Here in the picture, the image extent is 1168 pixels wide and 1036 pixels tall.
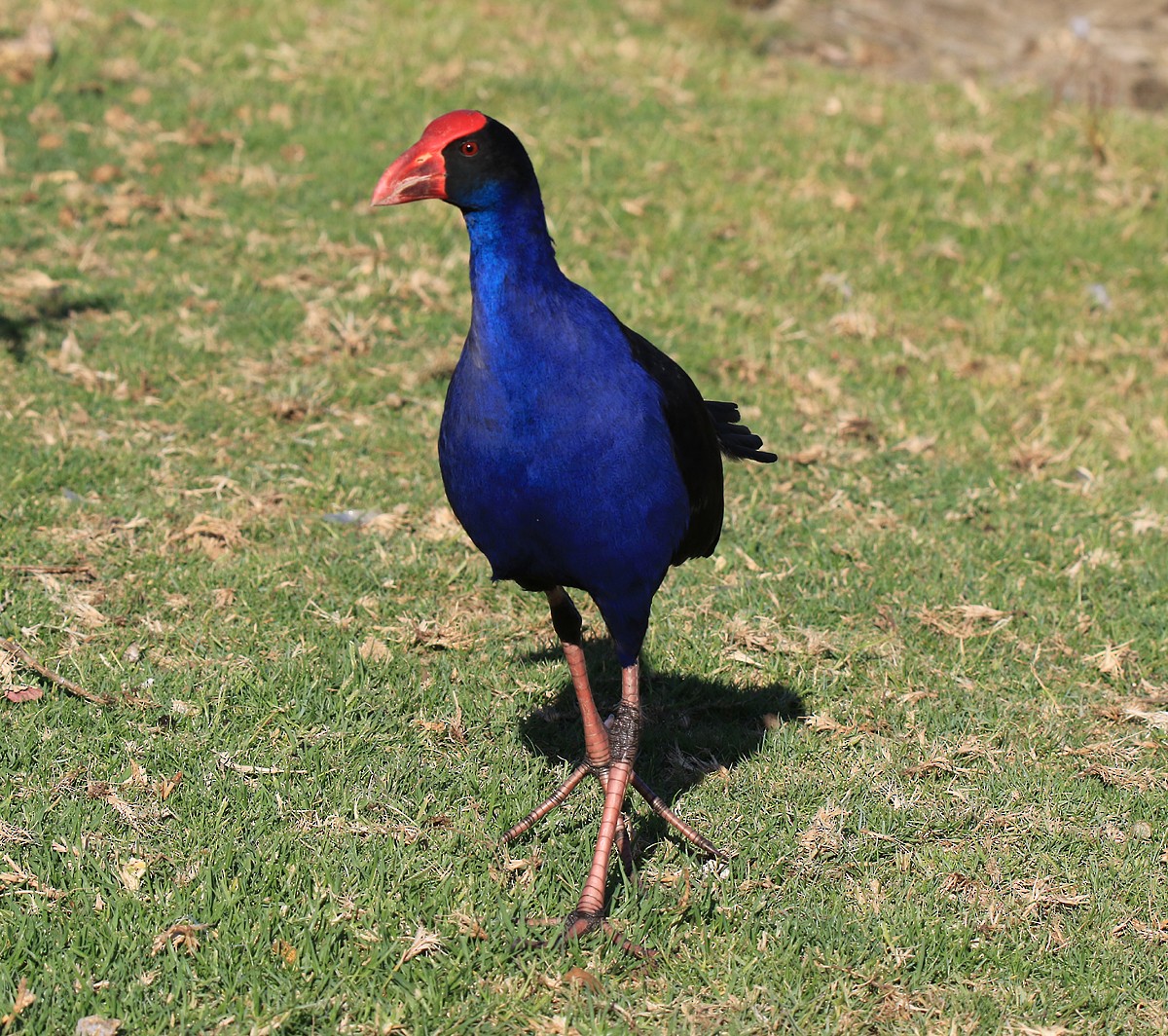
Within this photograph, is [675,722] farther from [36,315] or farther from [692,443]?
[36,315]

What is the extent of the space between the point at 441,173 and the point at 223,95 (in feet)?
23.9

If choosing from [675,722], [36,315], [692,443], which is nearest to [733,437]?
[692,443]

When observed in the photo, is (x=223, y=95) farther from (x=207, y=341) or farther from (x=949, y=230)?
(x=949, y=230)

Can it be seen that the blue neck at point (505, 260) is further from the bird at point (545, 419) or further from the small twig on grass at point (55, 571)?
the small twig on grass at point (55, 571)

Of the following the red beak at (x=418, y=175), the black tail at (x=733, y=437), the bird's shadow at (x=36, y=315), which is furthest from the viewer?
the bird's shadow at (x=36, y=315)

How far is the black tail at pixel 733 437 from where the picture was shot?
4.47 meters

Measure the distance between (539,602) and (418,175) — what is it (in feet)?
7.75

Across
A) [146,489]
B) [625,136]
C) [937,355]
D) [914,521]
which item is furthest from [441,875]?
[625,136]

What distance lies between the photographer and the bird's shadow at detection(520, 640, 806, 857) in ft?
15.0

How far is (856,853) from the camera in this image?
418cm

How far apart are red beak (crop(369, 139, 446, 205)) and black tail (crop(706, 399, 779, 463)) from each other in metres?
1.36

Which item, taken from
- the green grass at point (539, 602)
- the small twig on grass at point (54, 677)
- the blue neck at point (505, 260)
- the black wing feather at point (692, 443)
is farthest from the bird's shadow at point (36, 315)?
the blue neck at point (505, 260)

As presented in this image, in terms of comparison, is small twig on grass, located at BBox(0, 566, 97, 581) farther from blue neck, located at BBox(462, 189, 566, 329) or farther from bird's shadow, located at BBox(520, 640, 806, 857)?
blue neck, located at BBox(462, 189, 566, 329)

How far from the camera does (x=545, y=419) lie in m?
3.39
